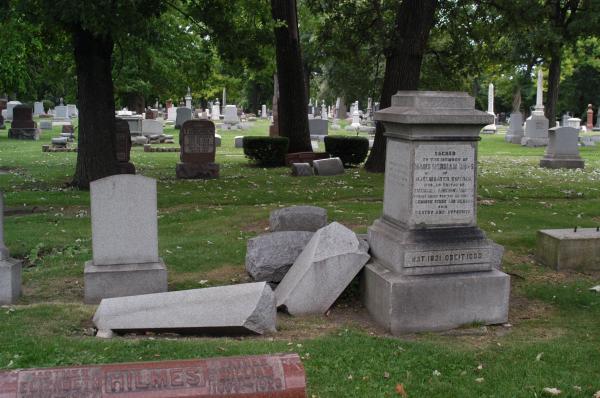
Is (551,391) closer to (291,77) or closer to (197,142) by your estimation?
(197,142)

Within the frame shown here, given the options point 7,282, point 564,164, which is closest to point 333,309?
point 7,282

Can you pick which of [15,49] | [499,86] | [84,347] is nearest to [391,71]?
[84,347]

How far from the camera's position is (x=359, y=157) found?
2158 centimetres

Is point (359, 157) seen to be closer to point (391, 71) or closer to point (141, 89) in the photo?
point (391, 71)

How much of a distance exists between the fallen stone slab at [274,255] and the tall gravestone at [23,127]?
29906 millimetres

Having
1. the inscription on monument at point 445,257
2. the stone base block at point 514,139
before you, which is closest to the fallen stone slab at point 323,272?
the inscription on monument at point 445,257

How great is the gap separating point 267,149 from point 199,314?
15357mm

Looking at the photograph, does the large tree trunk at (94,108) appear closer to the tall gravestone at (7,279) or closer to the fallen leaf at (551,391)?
the tall gravestone at (7,279)

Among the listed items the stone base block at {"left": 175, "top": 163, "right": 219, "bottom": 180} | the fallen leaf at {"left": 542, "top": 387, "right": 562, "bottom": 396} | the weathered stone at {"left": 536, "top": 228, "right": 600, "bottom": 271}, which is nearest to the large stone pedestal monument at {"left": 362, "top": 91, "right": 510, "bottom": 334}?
the fallen leaf at {"left": 542, "top": 387, "right": 562, "bottom": 396}

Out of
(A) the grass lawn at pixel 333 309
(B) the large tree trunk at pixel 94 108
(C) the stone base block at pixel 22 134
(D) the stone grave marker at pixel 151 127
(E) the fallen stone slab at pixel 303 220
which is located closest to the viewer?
(A) the grass lawn at pixel 333 309

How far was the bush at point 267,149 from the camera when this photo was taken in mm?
21219

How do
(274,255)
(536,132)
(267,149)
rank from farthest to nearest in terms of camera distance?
1. (536,132)
2. (267,149)
3. (274,255)

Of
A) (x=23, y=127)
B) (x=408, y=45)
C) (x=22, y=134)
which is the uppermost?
(x=408, y=45)

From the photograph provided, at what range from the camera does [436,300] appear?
→ 6539mm
